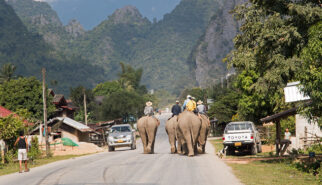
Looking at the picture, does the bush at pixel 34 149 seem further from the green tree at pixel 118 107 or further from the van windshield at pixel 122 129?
the green tree at pixel 118 107

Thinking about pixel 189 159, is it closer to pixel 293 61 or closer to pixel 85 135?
pixel 293 61

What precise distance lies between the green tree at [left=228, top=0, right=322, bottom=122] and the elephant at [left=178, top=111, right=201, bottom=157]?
311 cm

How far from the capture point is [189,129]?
23422 millimetres

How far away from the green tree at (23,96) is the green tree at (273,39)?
4738 centimetres

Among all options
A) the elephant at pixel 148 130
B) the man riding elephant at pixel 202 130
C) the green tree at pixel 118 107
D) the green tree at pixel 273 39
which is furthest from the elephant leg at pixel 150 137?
the green tree at pixel 118 107

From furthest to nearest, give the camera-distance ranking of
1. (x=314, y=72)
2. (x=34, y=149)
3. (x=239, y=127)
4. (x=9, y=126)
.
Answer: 1. (x=34, y=149)
2. (x=9, y=126)
3. (x=239, y=127)
4. (x=314, y=72)

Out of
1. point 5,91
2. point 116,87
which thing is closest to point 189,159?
point 5,91

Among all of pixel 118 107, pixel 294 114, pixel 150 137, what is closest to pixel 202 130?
pixel 150 137

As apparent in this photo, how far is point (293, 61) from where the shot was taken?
22812 mm

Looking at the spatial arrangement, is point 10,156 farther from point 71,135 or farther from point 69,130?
point 69,130

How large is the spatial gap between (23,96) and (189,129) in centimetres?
4858

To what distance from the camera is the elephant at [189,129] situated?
2333 centimetres

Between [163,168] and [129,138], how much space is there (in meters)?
18.6

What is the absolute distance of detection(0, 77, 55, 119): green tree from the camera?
67.4m
